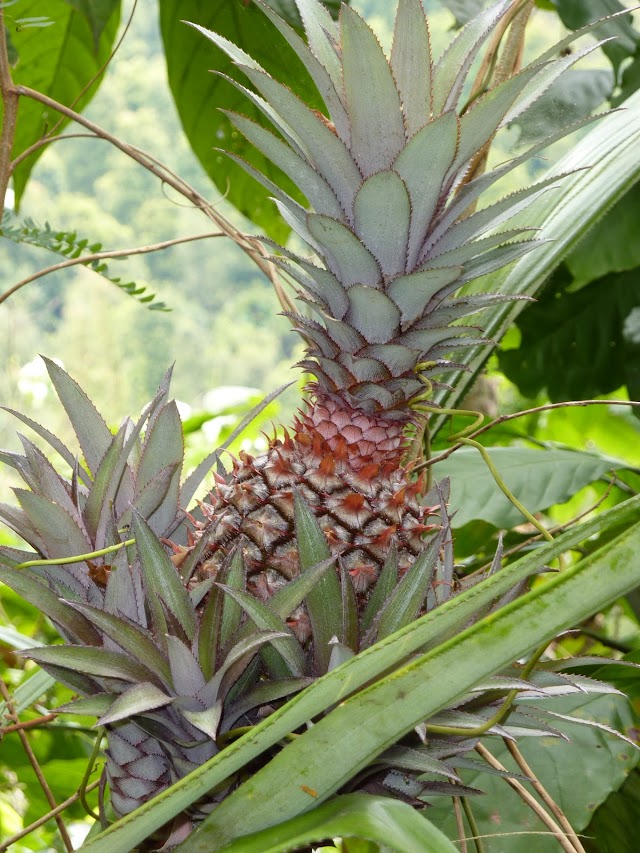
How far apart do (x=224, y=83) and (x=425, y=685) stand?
0.73 meters

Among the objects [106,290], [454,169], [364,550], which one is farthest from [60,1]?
[106,290]

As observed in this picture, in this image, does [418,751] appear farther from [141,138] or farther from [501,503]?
[141,138]

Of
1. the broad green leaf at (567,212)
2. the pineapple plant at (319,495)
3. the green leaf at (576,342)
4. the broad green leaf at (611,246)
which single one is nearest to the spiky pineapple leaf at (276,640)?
the pineapple plant at (319,495)

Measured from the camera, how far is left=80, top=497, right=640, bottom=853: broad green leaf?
29 centimetres

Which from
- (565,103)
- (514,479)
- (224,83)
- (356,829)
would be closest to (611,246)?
(565,103)

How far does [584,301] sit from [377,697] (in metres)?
1.03

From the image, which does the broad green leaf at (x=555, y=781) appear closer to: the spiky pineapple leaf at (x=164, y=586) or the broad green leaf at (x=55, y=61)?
the spiky pineapple leaf at (x=164, y=586)

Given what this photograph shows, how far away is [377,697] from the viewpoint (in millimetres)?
280

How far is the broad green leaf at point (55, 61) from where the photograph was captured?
0.87m

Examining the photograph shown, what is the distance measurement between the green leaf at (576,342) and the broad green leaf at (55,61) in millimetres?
680

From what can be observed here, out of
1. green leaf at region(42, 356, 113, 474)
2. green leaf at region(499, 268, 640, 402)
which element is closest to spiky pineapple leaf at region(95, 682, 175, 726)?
green leaf at region(42, 356, 113, 474)

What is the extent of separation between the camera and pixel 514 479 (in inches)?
36.4

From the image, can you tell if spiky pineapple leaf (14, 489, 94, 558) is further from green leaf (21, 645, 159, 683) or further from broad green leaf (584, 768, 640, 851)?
broad green leaf (584, 768, 640, 851)

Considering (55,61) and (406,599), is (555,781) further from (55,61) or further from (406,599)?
(55,61)
